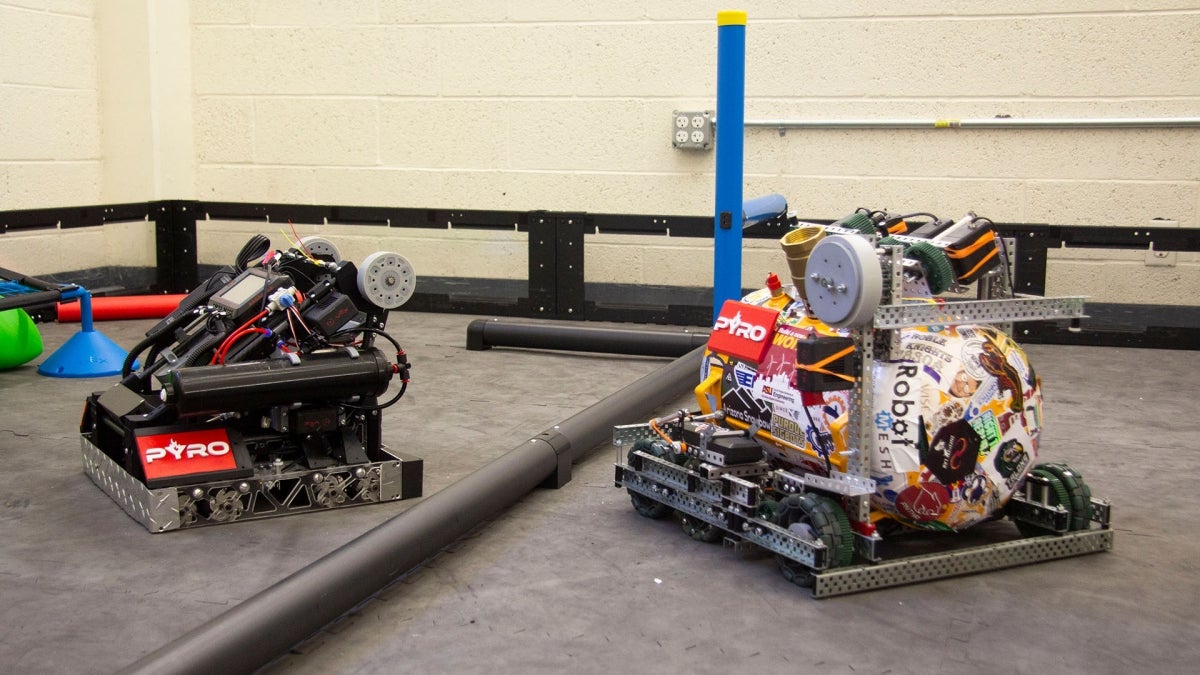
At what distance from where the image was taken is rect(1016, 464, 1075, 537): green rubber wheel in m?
3.17

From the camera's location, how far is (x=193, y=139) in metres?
7.43

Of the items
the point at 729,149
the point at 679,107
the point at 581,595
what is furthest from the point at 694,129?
the point at 581,595

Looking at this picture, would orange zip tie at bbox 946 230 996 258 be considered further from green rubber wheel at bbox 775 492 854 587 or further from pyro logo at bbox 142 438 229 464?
pyro logo at bbox 142 438 229 464

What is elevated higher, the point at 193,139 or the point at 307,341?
the point at 193,139

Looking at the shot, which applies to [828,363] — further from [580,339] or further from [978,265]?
[580,339]

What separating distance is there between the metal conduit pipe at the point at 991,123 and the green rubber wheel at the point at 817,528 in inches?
149

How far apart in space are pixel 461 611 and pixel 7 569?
46.0 inches

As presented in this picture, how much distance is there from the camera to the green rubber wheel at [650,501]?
135 inches

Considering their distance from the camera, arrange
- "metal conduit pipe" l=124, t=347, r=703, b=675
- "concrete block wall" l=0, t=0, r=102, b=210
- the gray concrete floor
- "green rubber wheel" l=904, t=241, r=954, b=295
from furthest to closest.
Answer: "concrete block wall" l=0, t=0, r=102, b=210 < "green rubber wheel" l=904, t=241, r=954, b=295 < the gray concrete floor < "metal conduit pipe" l=124, t=347, r=703, b=675

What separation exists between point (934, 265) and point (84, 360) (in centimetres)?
376

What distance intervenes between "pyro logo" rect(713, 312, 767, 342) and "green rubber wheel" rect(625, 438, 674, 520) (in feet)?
1.31

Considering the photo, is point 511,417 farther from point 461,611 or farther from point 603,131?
point 603,131

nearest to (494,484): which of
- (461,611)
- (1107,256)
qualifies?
(461,611)

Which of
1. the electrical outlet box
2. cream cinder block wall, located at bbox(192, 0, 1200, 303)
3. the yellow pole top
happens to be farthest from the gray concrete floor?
the electrical outlet box
